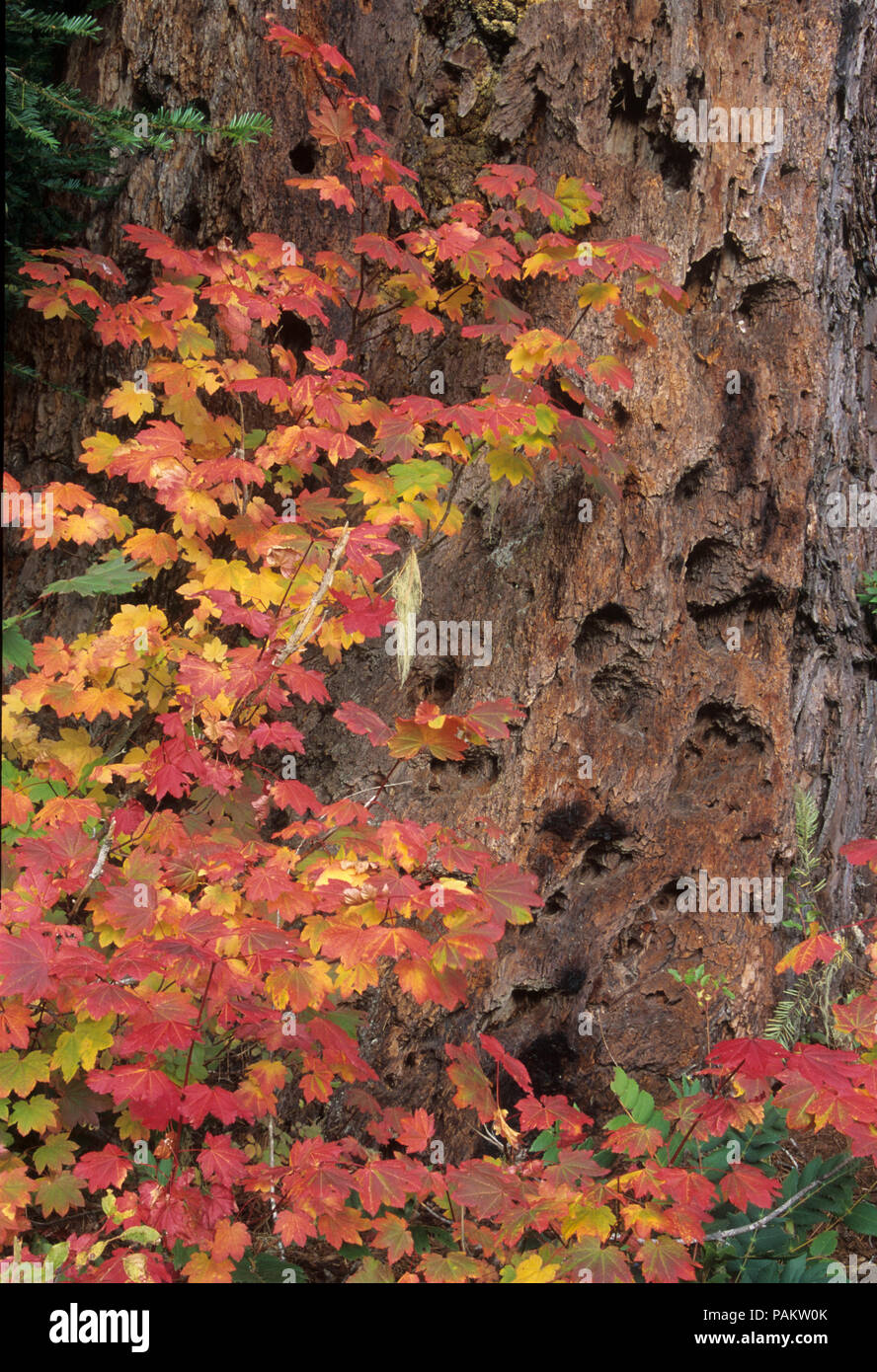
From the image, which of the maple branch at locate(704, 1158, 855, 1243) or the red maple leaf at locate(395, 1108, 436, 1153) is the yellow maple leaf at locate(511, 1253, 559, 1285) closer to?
the red maple leaf at locate(395, 1108, 436, 1153)

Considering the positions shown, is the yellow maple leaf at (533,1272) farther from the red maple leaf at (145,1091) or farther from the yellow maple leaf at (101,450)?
the yellow maple leaf at (101,450)

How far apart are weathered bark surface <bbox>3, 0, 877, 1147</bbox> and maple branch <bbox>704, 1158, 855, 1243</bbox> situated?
31.9 inches

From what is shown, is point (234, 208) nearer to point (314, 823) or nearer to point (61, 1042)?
point (314, 823)

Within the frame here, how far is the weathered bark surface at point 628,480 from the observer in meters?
3.71

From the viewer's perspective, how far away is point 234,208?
369 centimetres

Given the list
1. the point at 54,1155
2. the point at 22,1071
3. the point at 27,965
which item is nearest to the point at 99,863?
the point at 27,965

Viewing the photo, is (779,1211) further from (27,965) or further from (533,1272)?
(27,965)

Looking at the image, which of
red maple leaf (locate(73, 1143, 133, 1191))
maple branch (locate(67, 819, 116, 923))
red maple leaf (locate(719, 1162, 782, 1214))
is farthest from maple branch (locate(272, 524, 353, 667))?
red maple leaf (locate(719, 1162, 782, 1214))

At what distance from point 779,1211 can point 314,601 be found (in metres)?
2.34

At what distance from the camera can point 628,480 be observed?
3867 millimetres

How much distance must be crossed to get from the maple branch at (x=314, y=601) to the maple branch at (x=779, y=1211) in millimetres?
2116

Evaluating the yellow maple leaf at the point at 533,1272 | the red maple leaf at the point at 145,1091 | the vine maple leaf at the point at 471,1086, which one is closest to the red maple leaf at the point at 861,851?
the vine maple leaf at the point at 471,1086

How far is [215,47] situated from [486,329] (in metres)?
1.50
